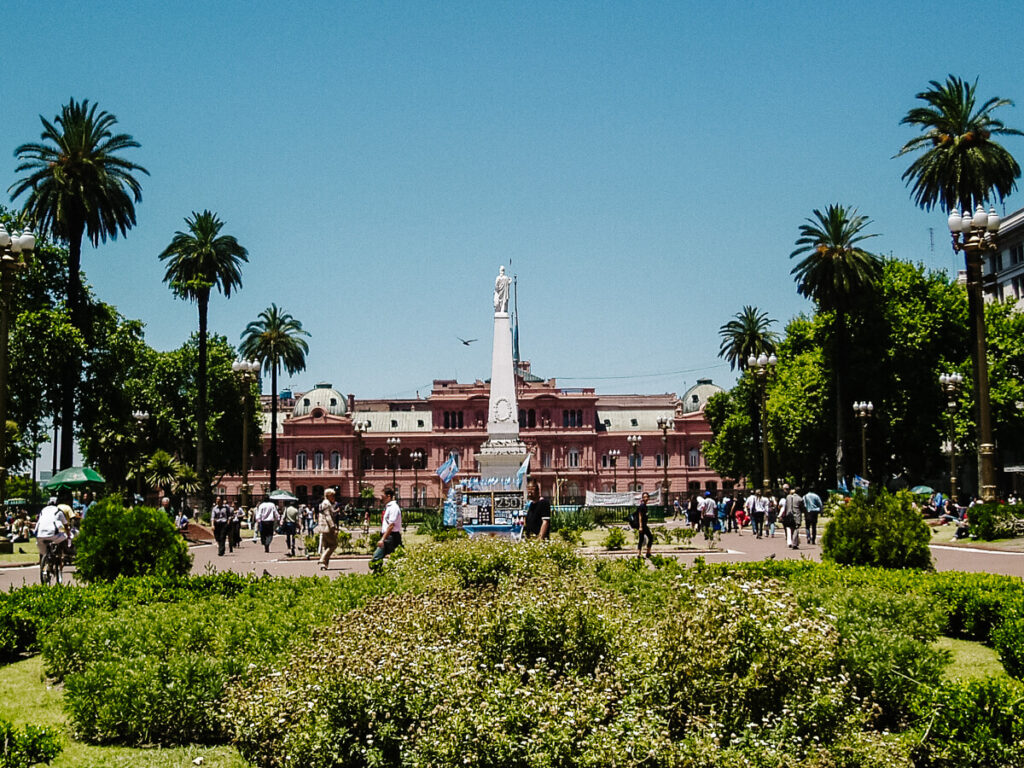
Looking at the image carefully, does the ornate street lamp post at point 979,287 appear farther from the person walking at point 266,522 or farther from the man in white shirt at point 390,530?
the person walking at point 266,522

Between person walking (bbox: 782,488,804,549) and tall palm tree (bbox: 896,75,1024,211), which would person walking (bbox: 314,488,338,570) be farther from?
tall palm tree (bbox: 896,75,1024,211)

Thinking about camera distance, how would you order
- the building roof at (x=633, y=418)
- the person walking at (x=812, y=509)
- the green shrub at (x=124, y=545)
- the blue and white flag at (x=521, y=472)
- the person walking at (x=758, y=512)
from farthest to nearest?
1. the building roof at (x=633, y=418)
2. the blue and white flag at (x=521, y=472)
3. the person walking at (x=758, y=512)
4. the person walking at (x=812, y=509)
5. the green shrub at (x=124, y=545)

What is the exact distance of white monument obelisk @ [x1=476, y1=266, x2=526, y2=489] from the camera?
3622cm

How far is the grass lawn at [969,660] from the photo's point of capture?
832 cm

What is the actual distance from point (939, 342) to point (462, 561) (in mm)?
37432

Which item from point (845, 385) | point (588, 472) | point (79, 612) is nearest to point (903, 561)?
point (79, 612)

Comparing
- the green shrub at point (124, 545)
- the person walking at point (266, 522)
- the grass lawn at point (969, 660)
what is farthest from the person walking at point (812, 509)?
the green shrub at point (124, 545)

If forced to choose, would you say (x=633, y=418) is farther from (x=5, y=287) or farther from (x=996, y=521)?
(x=5, y=287)

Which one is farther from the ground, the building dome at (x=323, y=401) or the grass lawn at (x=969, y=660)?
the building dome at (x=323, y=401)

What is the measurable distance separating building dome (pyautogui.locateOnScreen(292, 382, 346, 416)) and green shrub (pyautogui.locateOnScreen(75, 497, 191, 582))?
8058 cm

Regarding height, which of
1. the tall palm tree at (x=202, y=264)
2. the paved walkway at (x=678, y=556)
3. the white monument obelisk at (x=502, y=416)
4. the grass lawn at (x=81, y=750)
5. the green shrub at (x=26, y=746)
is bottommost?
the paved walkway at (x=678, y=556)

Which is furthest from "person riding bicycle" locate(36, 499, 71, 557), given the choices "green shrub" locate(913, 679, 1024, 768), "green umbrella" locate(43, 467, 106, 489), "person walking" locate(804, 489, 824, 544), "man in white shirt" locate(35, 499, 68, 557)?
"person walking" locate(804, 489, 824, 544)

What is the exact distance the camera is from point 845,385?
4300cm

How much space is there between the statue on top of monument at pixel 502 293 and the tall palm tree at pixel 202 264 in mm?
15941
